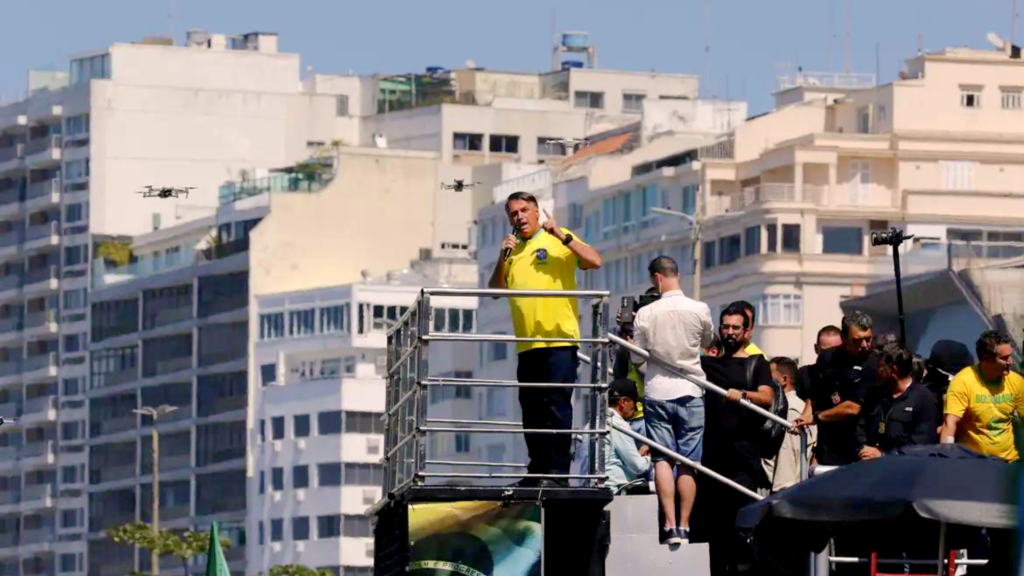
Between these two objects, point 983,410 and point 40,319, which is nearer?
point 983,410

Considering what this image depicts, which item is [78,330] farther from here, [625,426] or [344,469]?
[625,426]

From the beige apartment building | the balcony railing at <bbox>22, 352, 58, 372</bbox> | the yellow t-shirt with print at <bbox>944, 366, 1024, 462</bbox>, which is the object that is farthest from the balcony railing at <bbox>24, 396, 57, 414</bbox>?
the yellow t-shirt with print at <bbox>944, 366, 1024, 462</bbox>

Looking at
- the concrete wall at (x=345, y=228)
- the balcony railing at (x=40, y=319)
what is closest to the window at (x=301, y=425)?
the concrete wall at (x=345, y=228)

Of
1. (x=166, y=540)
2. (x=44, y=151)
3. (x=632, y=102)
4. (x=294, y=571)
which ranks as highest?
(x=632, y=102)

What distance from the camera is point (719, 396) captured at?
23828mm

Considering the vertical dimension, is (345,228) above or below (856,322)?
above

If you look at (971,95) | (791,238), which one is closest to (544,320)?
(791,238)

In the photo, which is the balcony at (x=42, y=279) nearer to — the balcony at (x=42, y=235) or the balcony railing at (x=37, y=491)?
the balcony at (x=42, y=235)

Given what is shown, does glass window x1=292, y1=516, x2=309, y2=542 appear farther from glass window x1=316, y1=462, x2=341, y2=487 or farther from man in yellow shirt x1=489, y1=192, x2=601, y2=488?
man in yellow shirt x1=489, y1=192, x2=601, y2=488

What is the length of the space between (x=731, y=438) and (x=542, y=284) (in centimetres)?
174

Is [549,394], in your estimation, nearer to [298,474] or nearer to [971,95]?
[971,95]

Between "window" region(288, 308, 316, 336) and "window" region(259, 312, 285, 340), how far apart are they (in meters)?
0.66

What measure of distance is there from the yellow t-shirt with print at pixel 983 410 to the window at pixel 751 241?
10109 centimetres

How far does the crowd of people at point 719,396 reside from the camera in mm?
22406
